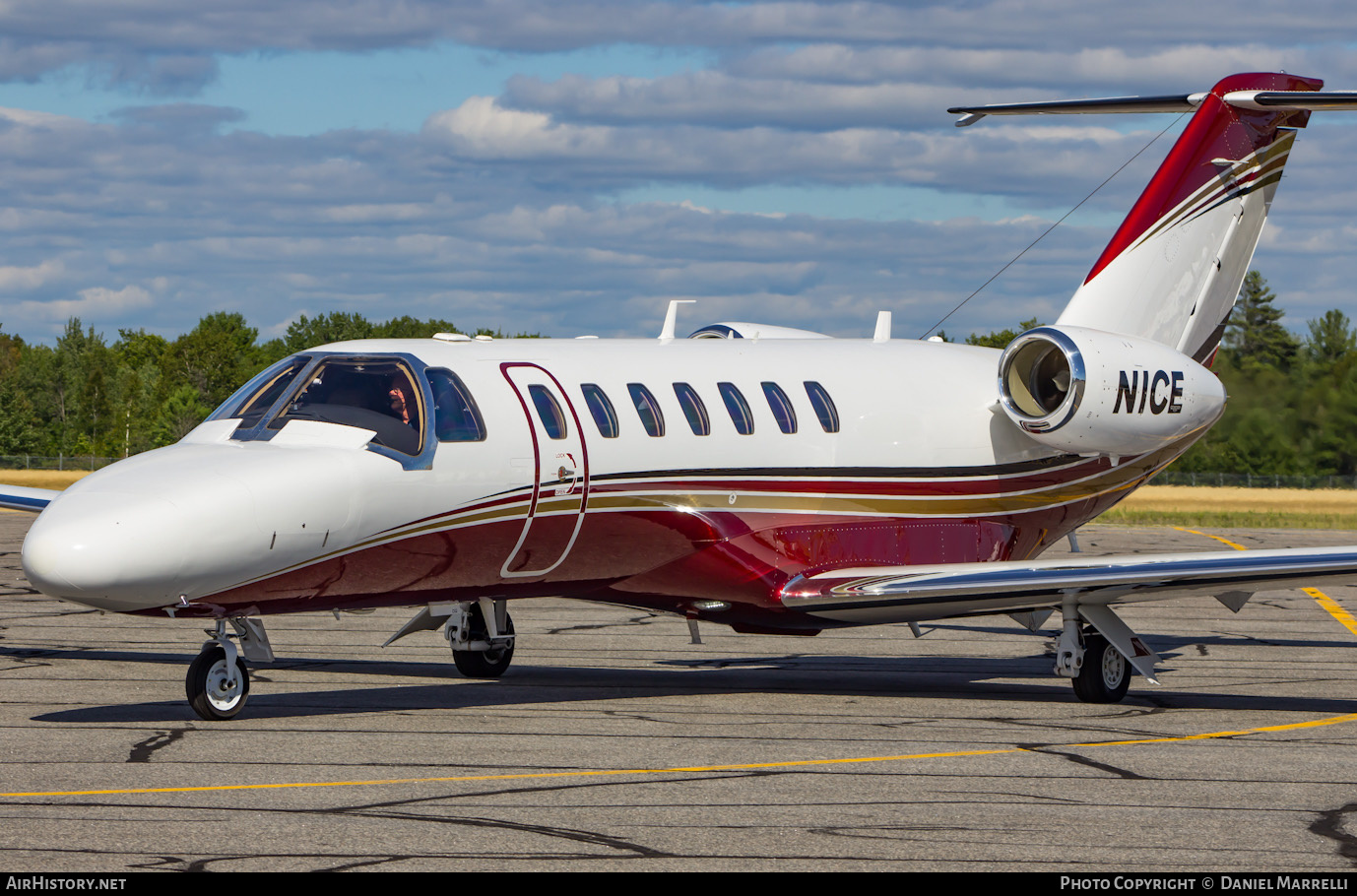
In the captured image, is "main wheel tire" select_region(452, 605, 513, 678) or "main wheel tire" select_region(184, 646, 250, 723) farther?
"main wheel tire" select_region(452, 605, 513, 678)

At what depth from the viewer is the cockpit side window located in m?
13.0

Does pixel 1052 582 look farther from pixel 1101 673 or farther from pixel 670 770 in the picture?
pixel 670 770

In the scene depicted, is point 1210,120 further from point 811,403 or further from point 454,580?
point 454,580

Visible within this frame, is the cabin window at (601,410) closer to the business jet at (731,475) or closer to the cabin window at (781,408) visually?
the business jet at (731,475)

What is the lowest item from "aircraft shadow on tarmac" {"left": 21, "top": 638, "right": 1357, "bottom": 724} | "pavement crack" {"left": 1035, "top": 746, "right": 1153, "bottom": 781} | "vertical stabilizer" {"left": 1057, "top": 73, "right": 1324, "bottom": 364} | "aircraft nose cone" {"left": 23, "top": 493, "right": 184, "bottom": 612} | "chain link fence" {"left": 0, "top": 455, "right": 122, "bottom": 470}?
"aircraft shadow on tarmac" {"left": 21, "top": 638, "right": 1357, "bottom": 724}

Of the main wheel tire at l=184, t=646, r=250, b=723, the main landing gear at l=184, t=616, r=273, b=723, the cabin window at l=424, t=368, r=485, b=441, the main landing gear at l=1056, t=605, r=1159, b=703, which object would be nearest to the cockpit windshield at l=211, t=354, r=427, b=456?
the cabin window at l=424, t=368, r=485, b=441

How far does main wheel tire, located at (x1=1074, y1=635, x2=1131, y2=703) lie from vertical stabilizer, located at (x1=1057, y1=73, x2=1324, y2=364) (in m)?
4.71

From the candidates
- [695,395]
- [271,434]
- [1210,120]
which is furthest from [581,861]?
[1210,120]

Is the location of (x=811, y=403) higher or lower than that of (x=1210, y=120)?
lower

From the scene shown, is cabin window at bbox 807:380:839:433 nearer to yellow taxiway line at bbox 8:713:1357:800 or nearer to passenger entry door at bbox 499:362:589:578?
passenger entry door at bbox 499:362:589:578

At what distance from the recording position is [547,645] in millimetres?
19828

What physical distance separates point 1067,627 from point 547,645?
6826 millimetres

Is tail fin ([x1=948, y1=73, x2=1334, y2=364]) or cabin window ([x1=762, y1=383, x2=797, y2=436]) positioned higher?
tail fin ([x1=948, y1=73, x2=1334, y2=364])

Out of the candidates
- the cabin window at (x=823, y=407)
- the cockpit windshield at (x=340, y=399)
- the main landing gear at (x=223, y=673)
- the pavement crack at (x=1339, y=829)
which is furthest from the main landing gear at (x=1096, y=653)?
the main landing gear at (x=223, y=673)
